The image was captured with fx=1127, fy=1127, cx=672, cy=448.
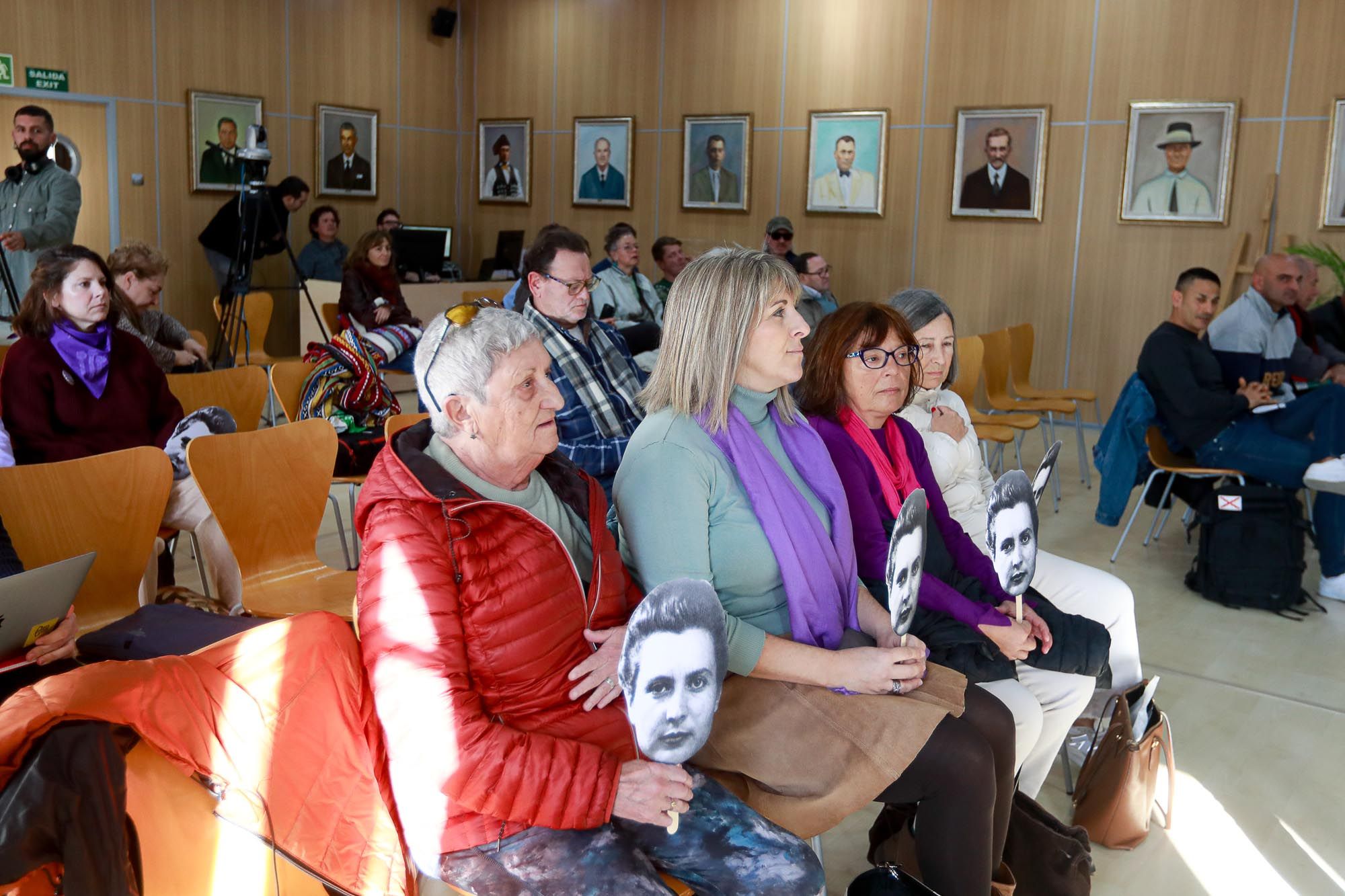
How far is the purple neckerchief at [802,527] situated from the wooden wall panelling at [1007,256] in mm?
6816

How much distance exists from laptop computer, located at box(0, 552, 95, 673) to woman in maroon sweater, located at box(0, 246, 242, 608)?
134 cm

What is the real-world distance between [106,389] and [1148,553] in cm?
448

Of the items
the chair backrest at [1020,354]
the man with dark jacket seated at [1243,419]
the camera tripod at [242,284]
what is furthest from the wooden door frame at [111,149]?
the man with dark jacket seated at [1243,419]

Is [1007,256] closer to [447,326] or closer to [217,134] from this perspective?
[217,134]

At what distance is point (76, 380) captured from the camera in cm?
369

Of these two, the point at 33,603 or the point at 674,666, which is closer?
the point at 674,666

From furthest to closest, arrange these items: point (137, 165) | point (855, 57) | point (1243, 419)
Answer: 1. point (855, 57)
2. point (137, 165)
3. point (1243, 419)

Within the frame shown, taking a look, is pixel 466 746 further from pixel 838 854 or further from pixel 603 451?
pixel 603 451

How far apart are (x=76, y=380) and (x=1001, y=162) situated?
6.86 meters

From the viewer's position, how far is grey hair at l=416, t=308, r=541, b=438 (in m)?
1.84

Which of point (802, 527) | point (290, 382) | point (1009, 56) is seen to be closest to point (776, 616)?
point (802, 527)

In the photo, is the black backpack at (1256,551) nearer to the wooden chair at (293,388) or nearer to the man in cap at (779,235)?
the wooden chair at (293,388)

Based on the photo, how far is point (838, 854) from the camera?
8.74 feet

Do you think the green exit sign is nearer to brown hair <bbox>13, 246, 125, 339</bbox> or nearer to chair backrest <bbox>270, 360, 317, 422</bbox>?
chair backrest <bbox>270, 360, 317, 422</bbox>
